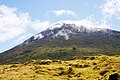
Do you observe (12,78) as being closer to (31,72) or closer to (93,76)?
(31,72)

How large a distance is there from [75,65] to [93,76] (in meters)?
26.4

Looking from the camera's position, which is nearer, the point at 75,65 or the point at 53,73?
the point at 53,73

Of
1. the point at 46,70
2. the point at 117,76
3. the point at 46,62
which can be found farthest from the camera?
the point at 46,62

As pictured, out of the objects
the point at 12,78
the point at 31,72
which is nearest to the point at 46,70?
the point at 31,72

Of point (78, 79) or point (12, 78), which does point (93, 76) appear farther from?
point (12, 78)

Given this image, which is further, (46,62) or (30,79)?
(46,62)

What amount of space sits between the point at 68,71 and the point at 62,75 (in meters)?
2.72

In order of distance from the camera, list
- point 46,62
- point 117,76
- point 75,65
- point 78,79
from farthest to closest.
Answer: point 46,62, point 75,65, point 78,79, point 117,76

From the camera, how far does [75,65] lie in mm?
89750

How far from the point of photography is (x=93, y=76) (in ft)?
208

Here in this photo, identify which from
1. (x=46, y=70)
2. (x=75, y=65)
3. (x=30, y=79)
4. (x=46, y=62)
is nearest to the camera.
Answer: (x=30, y=79)

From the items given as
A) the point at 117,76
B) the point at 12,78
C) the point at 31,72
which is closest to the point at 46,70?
the point at 31,72

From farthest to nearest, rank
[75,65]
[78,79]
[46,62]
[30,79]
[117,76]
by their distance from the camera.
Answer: [46,62] → [75,65] → [30,79] → [78,79] → [117,76]

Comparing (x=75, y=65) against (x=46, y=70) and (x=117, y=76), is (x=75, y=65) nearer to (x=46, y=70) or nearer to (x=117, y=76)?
(x=46, y=70)
